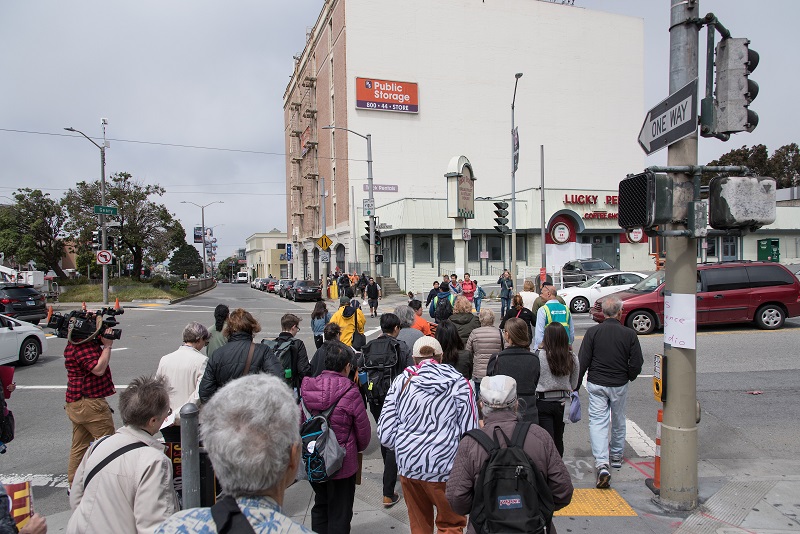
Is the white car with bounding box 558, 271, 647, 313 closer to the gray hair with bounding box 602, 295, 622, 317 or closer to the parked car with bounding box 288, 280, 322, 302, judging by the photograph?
the gray hair with bounding box 602, 295, 622, 317

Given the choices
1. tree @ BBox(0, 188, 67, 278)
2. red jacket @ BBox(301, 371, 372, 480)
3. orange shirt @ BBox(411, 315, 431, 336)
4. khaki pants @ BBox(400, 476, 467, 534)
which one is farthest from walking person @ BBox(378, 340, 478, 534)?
tree @ BBox(0, 188, 67, 278)

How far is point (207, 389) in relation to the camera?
4.90m

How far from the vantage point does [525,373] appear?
16.0ft

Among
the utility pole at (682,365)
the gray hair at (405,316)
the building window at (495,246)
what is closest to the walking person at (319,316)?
the gray hair at (405,316)

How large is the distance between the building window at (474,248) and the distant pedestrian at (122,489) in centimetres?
3391

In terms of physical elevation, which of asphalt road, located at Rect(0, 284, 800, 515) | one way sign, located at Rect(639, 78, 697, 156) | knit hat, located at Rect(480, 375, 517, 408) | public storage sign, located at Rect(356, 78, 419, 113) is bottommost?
asphalt road, located at Rect(0, 284, 800, 515)

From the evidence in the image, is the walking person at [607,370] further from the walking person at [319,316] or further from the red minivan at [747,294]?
the red minivan at [747,294]

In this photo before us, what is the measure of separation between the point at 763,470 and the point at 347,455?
15.9 ft

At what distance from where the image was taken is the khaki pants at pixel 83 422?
488 cm

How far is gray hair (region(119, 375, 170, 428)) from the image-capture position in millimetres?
2936

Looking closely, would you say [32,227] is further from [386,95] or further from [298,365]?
[298,365]

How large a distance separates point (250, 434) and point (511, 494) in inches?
59.7

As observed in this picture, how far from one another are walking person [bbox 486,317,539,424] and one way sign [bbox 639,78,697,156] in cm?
217

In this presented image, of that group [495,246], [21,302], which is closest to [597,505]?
[21,302]
